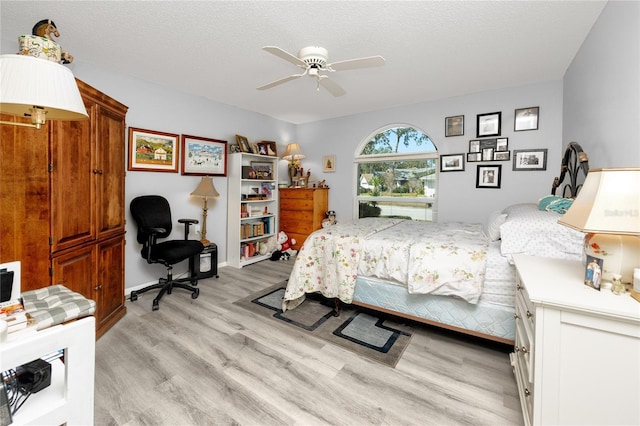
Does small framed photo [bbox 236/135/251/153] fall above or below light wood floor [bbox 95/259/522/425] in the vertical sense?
above

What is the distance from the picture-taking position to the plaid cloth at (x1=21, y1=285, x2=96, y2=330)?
1161 mm

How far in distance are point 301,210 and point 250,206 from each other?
0.86 meters

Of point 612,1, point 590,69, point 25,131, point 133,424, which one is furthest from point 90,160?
point 590,69

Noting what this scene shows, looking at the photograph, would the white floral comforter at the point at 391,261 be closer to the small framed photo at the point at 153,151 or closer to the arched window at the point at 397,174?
the arched window at the point at 397,174

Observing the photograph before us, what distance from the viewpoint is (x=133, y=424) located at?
4.43 feet

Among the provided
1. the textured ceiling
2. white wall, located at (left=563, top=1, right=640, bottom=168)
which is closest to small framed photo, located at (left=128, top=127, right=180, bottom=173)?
the textured ceiling

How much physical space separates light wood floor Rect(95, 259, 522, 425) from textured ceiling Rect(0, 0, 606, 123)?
2.44 meters

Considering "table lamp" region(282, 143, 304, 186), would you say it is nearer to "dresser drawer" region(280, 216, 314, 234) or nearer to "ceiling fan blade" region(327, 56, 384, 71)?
"dresser drawer" region(280, 216, 314, 234)

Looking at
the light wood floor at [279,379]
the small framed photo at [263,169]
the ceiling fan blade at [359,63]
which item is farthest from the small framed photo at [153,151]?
the ceiling fan blade at [359,63]

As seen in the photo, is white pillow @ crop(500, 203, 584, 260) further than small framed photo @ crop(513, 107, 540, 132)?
No

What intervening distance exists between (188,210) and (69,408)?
3.01 meters

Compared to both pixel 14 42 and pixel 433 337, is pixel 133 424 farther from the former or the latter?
pixel 14 42

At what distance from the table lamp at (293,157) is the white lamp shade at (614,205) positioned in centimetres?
408

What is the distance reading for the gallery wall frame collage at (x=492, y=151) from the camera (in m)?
3.26
